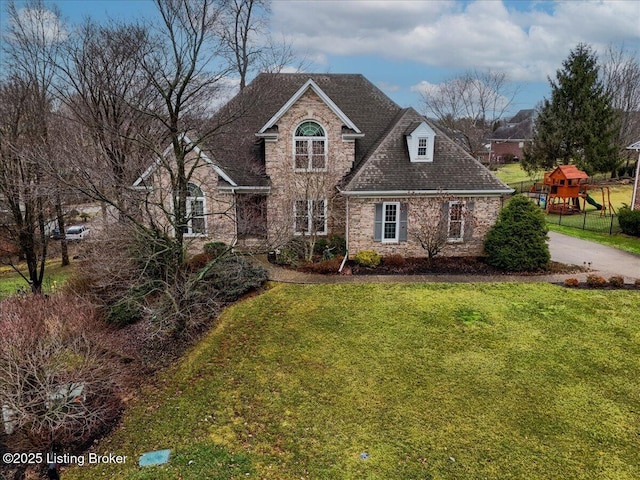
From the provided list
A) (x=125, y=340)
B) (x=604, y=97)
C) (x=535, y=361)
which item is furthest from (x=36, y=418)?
(x=604, y=97)

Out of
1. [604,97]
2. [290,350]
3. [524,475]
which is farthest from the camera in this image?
[604,97]

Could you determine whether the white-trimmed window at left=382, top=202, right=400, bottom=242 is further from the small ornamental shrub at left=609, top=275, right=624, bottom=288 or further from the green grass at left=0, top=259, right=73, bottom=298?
the green grass at left=0, top=259, right=73, bottom=298

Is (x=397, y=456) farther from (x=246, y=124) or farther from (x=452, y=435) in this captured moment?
(x=246, y=124)

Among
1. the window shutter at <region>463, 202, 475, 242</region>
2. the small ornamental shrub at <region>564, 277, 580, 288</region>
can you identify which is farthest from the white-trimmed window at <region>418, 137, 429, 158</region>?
the small ornamental shrub at <region>564, 277, 580, 288</region>

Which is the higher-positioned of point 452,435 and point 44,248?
point 44,248

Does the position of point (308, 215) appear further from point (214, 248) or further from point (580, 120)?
point (580, 120)
